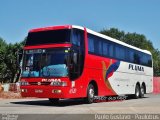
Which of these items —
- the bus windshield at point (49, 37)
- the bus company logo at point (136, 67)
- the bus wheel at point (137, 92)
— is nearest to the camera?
the bus windshield at point (49, 37)

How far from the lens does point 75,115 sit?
1341 centimetres

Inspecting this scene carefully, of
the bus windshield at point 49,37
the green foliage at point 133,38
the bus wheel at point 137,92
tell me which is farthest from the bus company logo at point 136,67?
the green foliage at point 133,38

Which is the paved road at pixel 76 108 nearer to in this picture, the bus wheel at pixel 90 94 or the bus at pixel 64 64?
the bus at pixel 64 64

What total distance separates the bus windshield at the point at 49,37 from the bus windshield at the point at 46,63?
1.53 ft

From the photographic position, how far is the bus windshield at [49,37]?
18.5 metres

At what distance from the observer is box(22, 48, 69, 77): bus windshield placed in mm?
18016

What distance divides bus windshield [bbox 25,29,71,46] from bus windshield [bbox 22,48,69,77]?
0.47m

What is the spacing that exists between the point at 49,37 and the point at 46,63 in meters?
1.39

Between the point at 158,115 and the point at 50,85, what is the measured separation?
6438mm

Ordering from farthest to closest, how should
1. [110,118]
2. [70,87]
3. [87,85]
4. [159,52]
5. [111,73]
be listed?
[159,52]
[111,73]
[87,85]
[70,87]
[110,118]

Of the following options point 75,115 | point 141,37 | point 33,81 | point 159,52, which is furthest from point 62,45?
point 159,52

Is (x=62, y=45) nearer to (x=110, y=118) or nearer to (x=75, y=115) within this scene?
(x=75, y=115)

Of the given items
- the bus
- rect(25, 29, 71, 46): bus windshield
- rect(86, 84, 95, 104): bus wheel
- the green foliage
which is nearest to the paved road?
the bus

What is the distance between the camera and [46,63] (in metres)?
18.4
